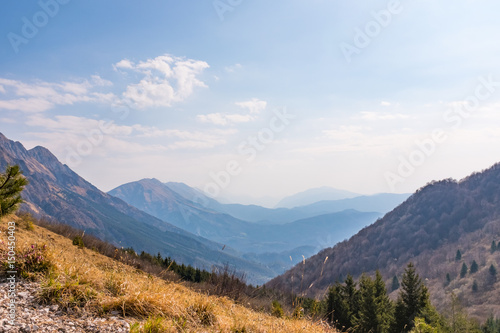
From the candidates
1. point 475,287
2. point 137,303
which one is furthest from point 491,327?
point 475,287

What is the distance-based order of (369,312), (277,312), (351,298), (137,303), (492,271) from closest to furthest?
(137,303), (277,312), (369,312), (351,298), (492,271)

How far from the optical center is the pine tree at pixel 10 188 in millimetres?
6845

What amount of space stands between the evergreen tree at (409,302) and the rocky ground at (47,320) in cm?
2777

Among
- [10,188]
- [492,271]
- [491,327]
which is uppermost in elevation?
[492,271]

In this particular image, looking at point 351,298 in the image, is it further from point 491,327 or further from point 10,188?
point 10,188

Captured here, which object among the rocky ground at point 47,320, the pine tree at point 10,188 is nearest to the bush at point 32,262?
the rocky ground at point 47,320

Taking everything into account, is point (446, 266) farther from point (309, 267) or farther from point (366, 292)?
point (366, 292)

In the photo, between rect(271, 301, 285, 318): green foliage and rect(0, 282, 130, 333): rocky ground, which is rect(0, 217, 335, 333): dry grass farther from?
rect(271, 301, 285, 318): green foliage

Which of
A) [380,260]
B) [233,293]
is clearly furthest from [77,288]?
[380,260]

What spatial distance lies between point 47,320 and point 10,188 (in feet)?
14.1

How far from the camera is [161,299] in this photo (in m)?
5.00

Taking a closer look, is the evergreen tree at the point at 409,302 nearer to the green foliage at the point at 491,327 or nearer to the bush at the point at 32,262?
the green foliage at the point at 491,327

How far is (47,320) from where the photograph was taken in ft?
13.4

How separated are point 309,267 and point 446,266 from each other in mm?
71054
